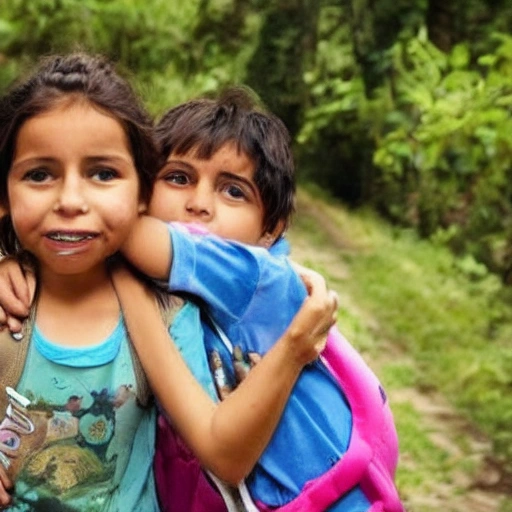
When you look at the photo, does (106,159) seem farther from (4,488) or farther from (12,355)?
(4,488)

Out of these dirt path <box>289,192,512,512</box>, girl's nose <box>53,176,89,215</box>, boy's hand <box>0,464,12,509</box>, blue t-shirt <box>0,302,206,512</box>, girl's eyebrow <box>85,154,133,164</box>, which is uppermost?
girl's eyebrow <box>85,154,133,164</box>

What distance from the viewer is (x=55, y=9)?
9.23 meters

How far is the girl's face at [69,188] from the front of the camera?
65.8 inches

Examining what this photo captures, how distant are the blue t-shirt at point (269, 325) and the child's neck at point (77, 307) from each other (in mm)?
125

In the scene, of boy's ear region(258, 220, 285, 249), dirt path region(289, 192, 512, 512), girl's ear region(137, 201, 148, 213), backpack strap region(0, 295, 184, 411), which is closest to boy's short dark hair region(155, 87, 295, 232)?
boy's ear region(258, 220, 285, 249)

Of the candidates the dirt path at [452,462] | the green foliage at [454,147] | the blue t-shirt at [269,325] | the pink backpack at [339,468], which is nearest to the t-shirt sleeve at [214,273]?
the blue t-shirt at [269,325]

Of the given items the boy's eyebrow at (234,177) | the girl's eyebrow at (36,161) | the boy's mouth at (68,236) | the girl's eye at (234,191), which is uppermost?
the girl's eyebrow at (36,161)

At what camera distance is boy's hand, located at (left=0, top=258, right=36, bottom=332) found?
1743 mm

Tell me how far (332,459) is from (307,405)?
10 centimetres

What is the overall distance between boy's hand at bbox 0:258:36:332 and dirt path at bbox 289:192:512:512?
10.4 feet

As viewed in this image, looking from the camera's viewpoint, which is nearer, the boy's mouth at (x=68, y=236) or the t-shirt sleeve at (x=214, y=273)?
the boy's mouth at (x=68, y=236)

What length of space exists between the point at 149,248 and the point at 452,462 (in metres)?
3.73

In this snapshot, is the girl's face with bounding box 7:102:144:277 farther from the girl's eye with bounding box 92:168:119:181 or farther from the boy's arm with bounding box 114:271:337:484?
the boy's arm with bounding box 114:271:337:484

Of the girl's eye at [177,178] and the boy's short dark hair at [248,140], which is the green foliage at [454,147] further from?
the girl's eye at [177,178]
